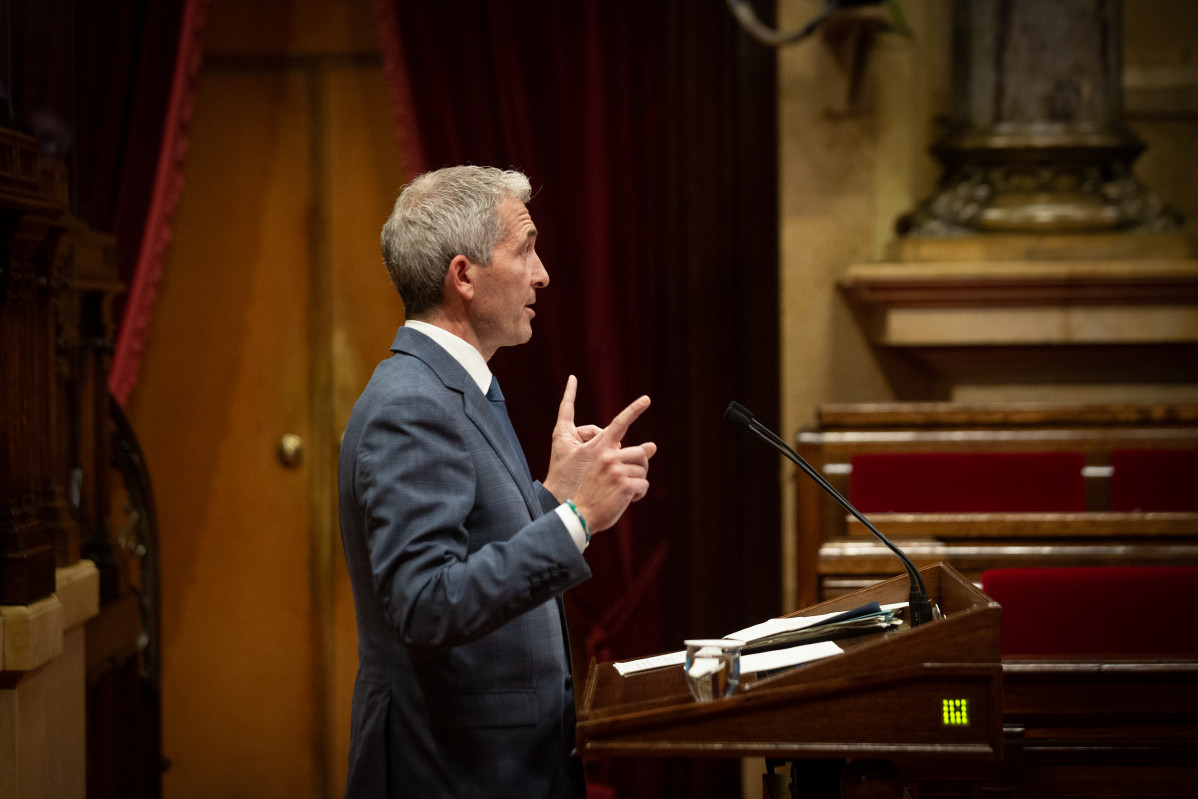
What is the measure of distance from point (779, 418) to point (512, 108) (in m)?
1.21

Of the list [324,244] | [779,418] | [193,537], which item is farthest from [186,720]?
[779,418]

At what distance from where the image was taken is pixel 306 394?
3.67 m

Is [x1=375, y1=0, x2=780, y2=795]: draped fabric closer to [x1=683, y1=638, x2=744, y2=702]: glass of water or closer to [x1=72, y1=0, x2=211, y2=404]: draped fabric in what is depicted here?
[x1=72, y1=0, x2=211, y2=404]: draped fabric

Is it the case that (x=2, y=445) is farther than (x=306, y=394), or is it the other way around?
(x=306, y=394)

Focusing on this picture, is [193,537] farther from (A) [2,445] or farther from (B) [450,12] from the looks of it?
(B) [450,12]

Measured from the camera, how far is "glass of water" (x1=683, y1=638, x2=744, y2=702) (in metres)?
1.33

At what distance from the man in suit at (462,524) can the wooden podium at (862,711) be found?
0.58ft

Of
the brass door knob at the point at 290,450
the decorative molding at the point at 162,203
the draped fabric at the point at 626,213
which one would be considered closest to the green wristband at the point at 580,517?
the draped fabric at the point at 626,213

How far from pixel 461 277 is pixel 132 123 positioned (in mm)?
2188

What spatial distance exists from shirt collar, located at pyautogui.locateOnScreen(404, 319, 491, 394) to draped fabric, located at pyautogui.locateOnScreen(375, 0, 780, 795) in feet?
5.59

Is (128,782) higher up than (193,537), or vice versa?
(193,537)

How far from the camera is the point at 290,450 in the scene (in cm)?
364

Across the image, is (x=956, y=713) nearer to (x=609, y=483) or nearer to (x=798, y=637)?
(x=798, y=637)

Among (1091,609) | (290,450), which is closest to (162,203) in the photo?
(290,450)
